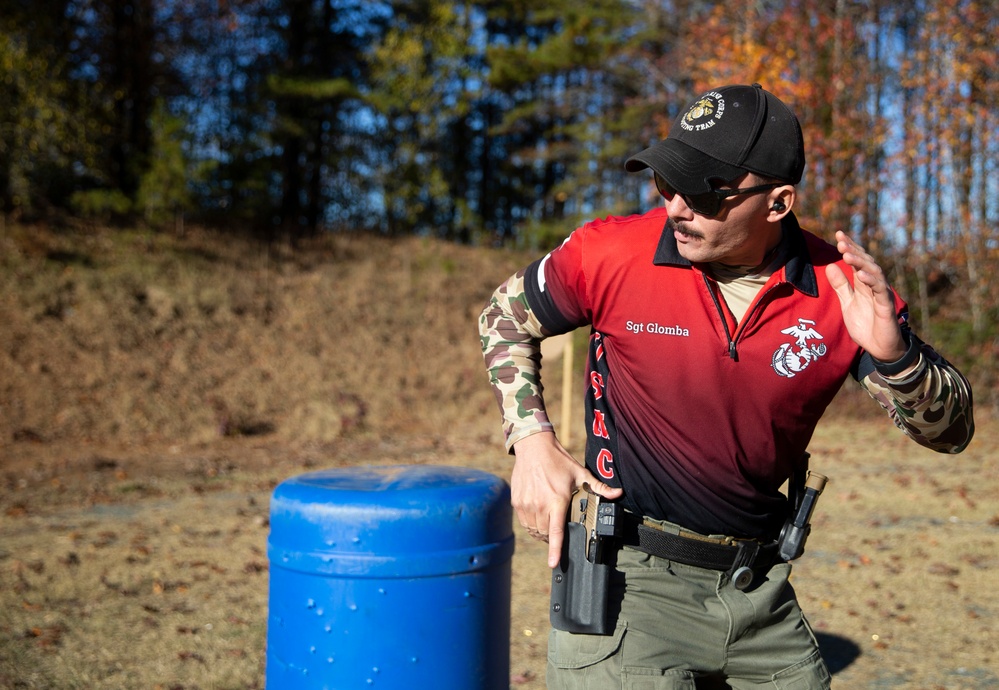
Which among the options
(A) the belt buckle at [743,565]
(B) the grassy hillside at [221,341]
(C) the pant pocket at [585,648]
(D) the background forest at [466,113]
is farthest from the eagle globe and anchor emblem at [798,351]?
(D) the background forest at [466,113]

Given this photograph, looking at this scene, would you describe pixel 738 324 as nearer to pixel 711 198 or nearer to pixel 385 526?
pixel 711 198

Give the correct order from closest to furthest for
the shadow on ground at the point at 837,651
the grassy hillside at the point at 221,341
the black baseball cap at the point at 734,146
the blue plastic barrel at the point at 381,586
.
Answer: the black baseball cap at the point at 734,146
the blue plastic barrel at the point at 381,586
the shadow on ground at the point at 837,651
the grassy hillside at the point at 221,341

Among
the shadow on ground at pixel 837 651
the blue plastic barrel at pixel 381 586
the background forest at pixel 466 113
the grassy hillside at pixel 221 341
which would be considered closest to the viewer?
the blue plastic barrel at pixel 381 586

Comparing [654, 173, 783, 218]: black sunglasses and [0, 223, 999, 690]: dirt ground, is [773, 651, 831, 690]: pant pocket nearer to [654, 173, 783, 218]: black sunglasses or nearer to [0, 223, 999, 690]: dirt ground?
[654, 173, 783, 218]: black sunglasses

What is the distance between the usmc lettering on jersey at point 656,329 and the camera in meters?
2.18

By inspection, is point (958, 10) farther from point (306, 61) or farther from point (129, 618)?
point (129, 618)

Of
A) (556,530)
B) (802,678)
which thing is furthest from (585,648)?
(802,678)

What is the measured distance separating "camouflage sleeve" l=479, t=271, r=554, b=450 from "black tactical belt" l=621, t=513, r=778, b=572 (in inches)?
13.6

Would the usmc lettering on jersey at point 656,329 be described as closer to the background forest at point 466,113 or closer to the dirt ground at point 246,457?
the dirt ground at point 246,457

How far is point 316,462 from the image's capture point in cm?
1059

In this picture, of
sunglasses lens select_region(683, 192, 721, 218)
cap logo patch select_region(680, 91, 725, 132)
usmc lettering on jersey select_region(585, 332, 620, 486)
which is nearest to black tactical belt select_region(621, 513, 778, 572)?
usmc lettering on jersey select_region(585, 332, 620, 486)

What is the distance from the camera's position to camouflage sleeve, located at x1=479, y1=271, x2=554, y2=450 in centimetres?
221

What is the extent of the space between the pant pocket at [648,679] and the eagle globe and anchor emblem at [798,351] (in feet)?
2.61

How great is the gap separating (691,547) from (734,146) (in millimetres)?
1009
